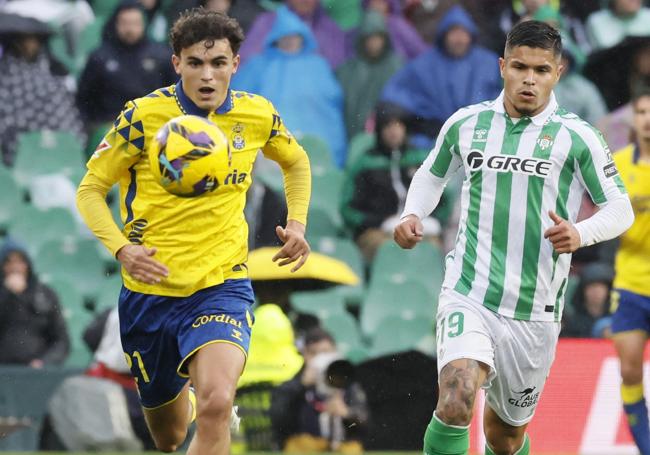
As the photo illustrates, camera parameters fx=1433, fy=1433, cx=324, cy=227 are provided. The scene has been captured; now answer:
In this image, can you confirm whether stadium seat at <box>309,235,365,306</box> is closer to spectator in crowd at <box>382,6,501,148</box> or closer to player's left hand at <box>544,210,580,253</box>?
spectator in crowd at <box>382,6,501,148</box>

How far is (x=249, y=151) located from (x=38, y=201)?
16.9 ft

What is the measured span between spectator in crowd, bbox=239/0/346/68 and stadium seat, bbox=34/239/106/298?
2.05m

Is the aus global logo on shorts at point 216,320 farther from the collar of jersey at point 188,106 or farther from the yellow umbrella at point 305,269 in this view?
the yellow umbrella at point 305,269

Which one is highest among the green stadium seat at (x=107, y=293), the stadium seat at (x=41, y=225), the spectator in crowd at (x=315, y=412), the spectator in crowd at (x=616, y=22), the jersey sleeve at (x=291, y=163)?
the spectator in crowd at (x=616, y=22)

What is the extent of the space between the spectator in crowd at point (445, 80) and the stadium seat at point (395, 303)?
116 cm

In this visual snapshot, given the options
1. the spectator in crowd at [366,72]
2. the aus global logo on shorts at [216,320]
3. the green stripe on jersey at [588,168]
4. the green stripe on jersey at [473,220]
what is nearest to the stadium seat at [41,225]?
the spectator in crowd at [366,72]

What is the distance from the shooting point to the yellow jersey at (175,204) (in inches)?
269

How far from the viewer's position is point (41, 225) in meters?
11.6

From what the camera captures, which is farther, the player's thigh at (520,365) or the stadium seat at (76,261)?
the stadium seat at (76,261)

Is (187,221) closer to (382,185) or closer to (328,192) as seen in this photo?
(382,185)

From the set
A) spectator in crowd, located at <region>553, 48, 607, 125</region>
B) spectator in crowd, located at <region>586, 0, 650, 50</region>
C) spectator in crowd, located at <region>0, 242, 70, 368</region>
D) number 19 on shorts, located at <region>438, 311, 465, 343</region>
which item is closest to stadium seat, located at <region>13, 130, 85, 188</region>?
spectator in crowd, located at <region>0, 242, 70, 368</region>

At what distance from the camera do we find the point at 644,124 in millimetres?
9422

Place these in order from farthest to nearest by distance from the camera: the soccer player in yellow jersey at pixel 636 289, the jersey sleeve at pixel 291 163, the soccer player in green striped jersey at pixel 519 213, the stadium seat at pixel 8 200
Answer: the stadium seat at pixel 8 200
the soccer player in yellow jersey at pixel 636 289
the jersey sleeve at pixel 291 163
the soccer player in green striped jersey at pixel 519 213

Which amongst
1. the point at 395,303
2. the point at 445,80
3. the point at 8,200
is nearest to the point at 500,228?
the point at 395,303
